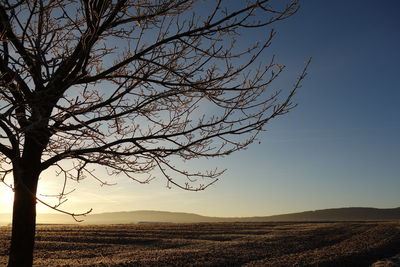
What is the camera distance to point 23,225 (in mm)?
6863

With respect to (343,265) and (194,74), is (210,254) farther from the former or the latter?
(194,74)

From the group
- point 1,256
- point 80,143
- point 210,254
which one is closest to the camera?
point 80,143

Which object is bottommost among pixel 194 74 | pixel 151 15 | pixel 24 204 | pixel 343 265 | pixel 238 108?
pixel 343 265

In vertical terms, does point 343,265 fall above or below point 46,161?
below

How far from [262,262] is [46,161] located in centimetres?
1287

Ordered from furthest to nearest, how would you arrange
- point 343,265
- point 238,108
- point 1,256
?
point 1,256 < point 343,265 < point 238,108

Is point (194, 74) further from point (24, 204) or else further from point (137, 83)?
point (24, 204)

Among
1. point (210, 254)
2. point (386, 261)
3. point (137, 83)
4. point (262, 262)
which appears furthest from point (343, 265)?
point (137, 83)

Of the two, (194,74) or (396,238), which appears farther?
(396,238)

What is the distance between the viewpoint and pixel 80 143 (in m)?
7.80

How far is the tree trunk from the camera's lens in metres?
6.79

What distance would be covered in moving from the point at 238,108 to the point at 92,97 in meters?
3.16

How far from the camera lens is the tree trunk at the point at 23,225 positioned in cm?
679

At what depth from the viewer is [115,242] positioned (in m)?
27.8
